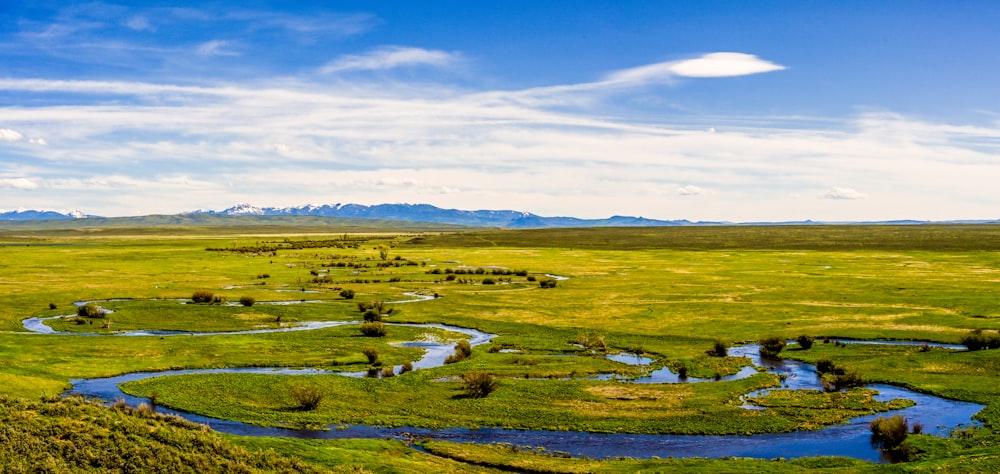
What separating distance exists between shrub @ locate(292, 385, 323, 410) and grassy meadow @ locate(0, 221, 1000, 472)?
29 cm

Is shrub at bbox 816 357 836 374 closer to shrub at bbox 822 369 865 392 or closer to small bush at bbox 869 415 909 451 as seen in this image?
shrub at bbox 822 369 865 392

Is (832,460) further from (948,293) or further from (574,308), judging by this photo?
(948,293)

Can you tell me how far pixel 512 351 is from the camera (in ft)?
165

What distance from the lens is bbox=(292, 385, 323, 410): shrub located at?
Result: 1371 inches

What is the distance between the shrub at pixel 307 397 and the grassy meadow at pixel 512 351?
289 millimetres

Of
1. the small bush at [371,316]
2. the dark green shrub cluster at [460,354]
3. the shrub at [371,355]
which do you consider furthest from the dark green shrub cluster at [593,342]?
the small bush at [371,316]

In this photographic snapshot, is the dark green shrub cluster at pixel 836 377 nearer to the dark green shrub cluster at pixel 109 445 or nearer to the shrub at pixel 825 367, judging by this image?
the shrub at pixel 825 367

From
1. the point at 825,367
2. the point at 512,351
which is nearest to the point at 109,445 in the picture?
the point at 512,351

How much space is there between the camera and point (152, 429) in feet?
80.3

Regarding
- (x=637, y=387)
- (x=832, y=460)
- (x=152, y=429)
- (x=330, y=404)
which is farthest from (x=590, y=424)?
(x=152, y=429)

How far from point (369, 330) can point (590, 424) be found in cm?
2745

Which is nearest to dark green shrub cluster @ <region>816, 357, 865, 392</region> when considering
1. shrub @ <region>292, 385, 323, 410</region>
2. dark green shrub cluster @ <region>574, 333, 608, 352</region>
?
dark green shrub cluster @ <region>574, 333, 608, 352</region>

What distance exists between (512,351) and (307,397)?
62.5 feet

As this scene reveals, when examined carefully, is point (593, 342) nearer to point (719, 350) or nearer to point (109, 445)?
point (719, 350)
